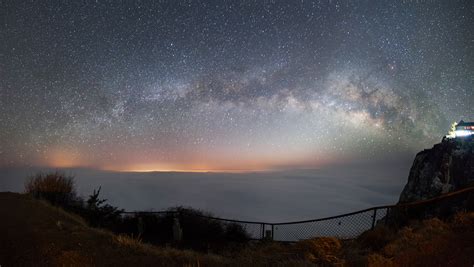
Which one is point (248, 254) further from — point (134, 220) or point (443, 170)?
point (443, 170)

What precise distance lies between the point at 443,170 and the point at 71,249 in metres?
19.3


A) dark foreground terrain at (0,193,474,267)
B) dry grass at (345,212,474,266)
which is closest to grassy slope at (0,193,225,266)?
dark foreground terrain at (0,193,474,267)

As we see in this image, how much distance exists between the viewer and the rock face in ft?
54.2

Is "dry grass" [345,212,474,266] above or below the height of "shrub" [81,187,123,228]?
above

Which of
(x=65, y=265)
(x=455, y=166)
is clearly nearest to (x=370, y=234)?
(x=65, y=265)

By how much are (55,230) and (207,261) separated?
5164mm

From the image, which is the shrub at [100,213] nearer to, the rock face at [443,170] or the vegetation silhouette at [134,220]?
the vegetation silhouette at [134,220]

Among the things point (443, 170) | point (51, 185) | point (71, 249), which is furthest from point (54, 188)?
point (443, 170)

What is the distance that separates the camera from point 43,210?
11352 mm

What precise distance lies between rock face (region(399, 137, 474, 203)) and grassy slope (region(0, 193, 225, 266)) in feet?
52.4

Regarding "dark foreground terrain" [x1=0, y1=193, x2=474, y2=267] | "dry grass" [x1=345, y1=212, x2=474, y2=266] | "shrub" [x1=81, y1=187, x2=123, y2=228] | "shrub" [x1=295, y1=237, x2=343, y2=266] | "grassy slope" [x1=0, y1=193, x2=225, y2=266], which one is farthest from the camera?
"shrub" [x1=81, y1=187, x2=123, y2=228]

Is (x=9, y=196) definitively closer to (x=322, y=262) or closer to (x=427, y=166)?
(x=322, y=262)

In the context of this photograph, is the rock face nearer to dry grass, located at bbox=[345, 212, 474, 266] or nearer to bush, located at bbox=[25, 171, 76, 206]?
dry grass, located at bbox=[345, 212, 474, 266]

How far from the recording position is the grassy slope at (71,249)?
5.82m
